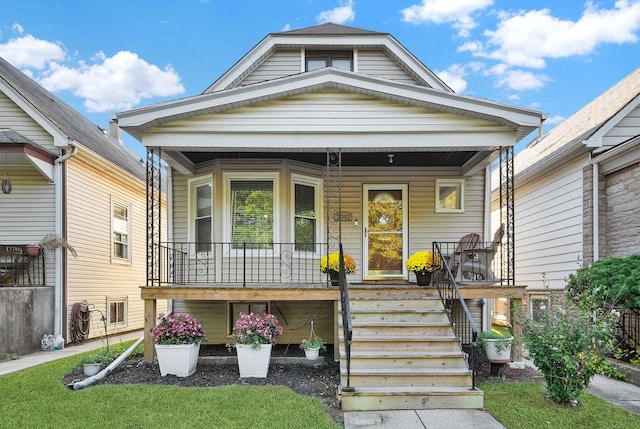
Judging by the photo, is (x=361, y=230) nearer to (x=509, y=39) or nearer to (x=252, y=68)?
(x=252, y=68)

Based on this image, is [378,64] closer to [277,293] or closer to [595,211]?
[595,211]

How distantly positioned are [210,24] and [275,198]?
1758cm

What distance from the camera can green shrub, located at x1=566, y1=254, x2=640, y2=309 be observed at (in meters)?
6.11

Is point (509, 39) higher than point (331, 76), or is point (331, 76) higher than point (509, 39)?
point (509, 39)

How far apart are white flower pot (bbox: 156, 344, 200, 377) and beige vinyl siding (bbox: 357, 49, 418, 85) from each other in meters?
7.04

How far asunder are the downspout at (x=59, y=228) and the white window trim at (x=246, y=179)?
11.2 feet

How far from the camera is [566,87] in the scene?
23.5m

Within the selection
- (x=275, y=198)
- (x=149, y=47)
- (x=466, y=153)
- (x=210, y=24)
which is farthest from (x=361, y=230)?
(x=149, y=47)

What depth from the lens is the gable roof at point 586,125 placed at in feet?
27.6

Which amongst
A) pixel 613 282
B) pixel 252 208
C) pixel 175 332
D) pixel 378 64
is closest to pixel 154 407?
pixel 175 332

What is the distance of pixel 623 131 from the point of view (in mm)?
8461

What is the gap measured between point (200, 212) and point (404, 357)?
15.9 feet

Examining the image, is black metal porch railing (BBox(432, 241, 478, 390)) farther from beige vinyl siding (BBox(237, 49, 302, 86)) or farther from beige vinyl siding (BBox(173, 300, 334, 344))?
beige vinyl siding (BBox(237, 49, 302, 86))

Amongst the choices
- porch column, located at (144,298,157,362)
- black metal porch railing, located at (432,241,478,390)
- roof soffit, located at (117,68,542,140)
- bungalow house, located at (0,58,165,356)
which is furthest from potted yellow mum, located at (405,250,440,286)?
bungalow house, located at (0,58,165,356)
